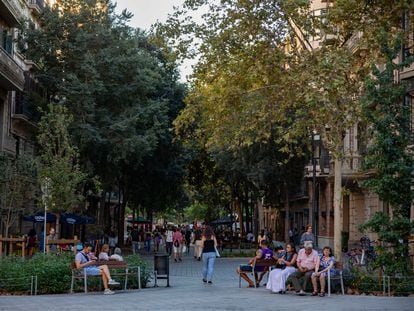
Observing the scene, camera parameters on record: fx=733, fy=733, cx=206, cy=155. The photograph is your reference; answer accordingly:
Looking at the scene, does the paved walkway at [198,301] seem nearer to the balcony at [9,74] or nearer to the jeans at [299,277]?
the jeans at [299,277]

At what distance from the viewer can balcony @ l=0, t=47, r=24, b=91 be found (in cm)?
3036

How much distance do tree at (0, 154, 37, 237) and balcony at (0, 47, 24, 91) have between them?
11.6 ft

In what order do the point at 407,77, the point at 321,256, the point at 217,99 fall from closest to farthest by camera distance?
1. the point at 321,256
2. the point at 217,99
3. the point at 407,77

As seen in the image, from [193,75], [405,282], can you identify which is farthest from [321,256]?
[193,75]

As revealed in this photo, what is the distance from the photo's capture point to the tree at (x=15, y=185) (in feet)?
95.7

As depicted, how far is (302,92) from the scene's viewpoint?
2202cm

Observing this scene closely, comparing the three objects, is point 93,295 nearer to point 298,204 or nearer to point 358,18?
point 358,18

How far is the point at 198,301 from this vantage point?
53.8 ft

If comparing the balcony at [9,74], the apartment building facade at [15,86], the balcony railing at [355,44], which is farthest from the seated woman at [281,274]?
the apartment building facade at [15,86]

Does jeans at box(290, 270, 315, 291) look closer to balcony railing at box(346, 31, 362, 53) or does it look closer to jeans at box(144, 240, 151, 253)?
balcony railing at box(346, 31, 362, 53)

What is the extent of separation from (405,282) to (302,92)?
681cm

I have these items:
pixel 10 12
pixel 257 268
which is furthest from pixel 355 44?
pixel 10 12

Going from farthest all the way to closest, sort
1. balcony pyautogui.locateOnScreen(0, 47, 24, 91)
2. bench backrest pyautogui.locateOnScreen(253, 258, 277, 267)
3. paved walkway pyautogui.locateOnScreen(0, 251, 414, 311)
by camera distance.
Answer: balcony pyautogui.locateOnScreen(0, 47, 24, 91), bench backrest pyautogui.locateOnScreen(253, 258, 277, 267), paved walkway pyautogui.locateOnScreen(0, 251, 414, 311)

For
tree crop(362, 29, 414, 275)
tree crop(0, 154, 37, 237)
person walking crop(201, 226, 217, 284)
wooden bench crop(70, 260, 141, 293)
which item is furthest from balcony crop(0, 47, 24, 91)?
tree crop(362, 29, 414, 275)
